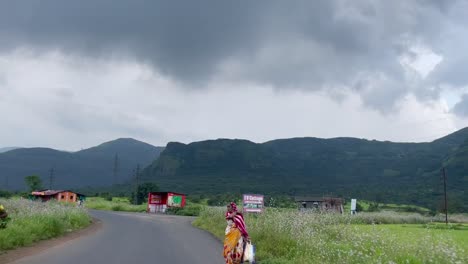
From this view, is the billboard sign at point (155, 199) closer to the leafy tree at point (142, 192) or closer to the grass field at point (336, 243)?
the leafy tree at point (142, 192)

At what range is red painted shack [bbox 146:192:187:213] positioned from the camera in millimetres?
76250

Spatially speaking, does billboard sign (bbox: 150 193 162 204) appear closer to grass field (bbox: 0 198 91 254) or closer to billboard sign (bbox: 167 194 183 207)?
billboard sign (bbox: 167 194 183 207)

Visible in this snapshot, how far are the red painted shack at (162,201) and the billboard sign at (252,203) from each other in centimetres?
5163

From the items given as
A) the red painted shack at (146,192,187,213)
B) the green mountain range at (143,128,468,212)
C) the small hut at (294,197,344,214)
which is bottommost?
the red painted shack at (146,192,187,213)

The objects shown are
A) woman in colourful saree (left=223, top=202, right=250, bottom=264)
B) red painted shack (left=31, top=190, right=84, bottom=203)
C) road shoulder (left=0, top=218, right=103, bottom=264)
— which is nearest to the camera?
woman in colourful saree (left=223, top=202, right=250, bottom=264)

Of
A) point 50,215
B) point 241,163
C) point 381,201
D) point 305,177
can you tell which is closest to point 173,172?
point 241,163

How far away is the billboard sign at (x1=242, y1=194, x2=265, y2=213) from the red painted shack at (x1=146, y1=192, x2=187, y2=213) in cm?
5163

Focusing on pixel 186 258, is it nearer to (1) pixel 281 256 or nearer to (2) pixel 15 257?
(1) pixel 281 256

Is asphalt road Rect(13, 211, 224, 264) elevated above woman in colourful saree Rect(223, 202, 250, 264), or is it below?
below

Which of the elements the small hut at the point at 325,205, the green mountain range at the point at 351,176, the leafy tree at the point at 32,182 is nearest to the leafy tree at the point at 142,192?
the green mountain range at the point at 351,176

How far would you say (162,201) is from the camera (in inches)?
3073

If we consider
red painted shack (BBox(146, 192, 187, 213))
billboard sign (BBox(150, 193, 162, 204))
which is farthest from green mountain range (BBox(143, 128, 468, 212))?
billboard sign (BBox(150, 193, 162, 204))

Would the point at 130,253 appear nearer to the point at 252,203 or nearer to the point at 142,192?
the point at 252,203

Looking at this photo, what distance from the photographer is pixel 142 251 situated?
17.6m
